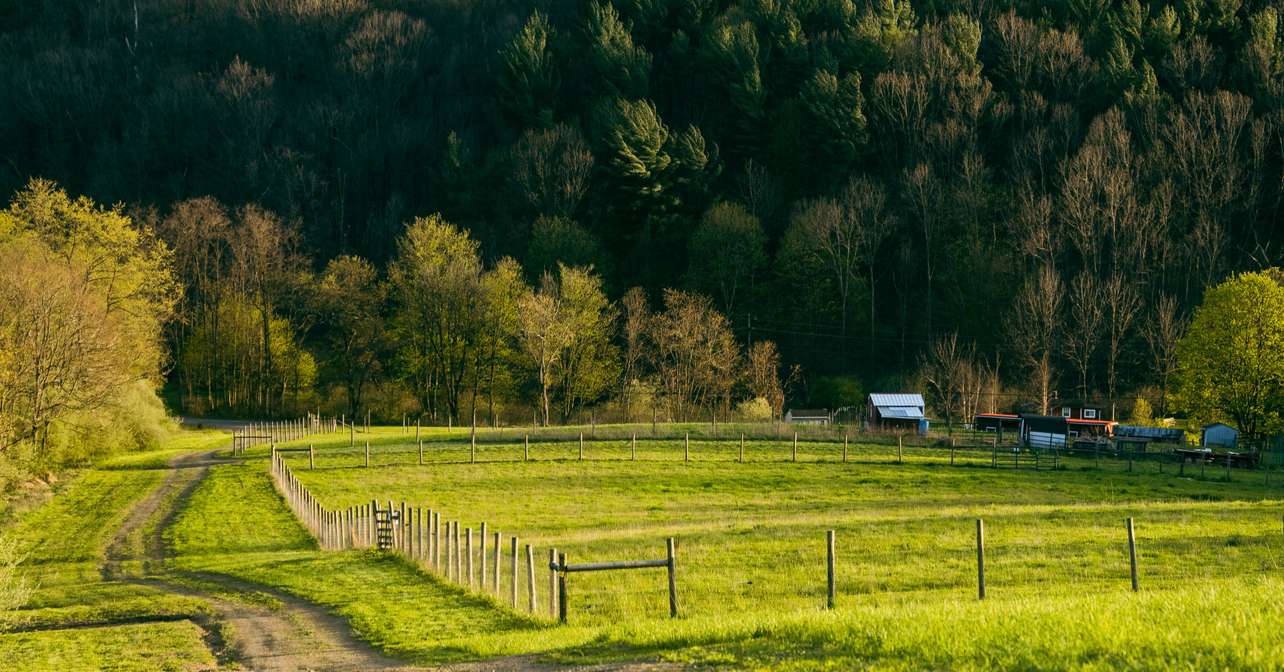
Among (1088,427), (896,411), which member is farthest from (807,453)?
(1088,427)

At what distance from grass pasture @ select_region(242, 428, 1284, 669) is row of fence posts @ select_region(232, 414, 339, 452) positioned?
4805mm

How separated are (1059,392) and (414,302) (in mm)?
50518

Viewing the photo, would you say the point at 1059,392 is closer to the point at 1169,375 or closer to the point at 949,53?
the point at 1169,375

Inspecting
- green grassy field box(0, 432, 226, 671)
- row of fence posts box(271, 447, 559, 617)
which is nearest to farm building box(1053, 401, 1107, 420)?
row of fence posts box(271, 447, 559, 617)

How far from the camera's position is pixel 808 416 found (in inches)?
3511

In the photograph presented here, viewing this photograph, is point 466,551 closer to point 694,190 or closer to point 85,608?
point 85,608

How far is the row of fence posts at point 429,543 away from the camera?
26.8 m

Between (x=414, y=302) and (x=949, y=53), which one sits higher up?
(x=949, y=53)

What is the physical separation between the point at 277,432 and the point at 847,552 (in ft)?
168

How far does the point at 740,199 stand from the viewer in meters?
120

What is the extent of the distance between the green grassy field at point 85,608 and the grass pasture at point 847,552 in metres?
3.76

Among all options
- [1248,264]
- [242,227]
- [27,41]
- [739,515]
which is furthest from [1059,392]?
[27,41]

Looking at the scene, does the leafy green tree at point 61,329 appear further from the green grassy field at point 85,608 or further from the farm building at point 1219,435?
the farm building at point 1219,435

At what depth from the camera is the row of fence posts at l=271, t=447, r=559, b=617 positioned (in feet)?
87.8
